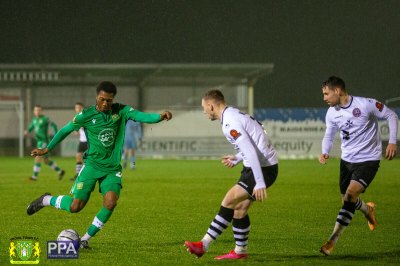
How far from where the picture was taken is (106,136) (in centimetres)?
976

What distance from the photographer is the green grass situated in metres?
9.24

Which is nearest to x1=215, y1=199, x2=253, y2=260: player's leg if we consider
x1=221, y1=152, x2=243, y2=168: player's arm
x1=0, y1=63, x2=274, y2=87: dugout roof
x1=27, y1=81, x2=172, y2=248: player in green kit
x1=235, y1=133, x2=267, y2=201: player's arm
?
x1=221, y1=152, x2=243, y2=168: player's arm

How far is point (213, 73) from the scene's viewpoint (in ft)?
155

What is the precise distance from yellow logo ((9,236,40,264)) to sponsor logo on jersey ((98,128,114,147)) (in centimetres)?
150

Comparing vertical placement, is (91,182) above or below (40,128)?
below

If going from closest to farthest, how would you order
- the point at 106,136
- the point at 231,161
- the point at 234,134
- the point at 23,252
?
the point at 234,134
the point at 23,252
the point at 231,161
the point at 106,136

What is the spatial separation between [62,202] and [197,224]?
316 cm

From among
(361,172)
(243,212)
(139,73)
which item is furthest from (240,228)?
(139,73)

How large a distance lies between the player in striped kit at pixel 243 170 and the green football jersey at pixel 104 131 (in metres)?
1.28

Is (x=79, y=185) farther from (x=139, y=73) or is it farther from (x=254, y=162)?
(x=139, y=73)

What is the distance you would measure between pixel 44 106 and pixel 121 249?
37.5 metres

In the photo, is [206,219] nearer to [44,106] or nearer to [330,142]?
[330,142]

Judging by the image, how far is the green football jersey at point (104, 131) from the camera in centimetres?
975

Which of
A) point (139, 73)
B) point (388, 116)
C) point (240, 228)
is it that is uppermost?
point (139, 73)
